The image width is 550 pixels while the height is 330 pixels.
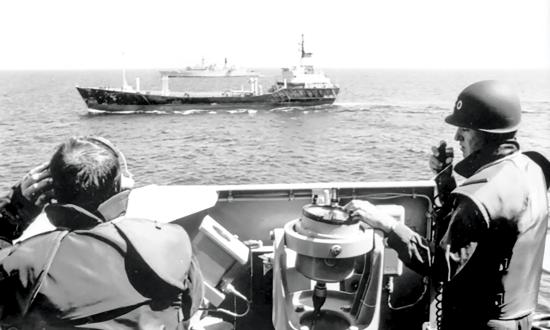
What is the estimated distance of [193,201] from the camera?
3275mm

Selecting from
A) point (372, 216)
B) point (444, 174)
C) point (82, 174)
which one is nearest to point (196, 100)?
point (444, 174)

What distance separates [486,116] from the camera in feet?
7.81

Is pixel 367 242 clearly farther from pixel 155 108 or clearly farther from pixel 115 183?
pixel 155 108

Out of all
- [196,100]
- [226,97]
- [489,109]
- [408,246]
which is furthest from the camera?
[226,97]

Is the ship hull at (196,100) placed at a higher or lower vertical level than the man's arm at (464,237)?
lower

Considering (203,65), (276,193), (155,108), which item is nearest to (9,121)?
(155,108)

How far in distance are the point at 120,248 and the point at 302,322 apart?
162 cm

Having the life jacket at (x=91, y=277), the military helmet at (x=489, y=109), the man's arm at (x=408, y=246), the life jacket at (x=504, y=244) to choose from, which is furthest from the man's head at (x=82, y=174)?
the military helmet at (x=489, y=109)

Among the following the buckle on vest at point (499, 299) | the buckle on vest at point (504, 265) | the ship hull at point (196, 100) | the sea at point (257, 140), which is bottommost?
the sea at point (257, 140)

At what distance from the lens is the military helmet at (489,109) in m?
2.37

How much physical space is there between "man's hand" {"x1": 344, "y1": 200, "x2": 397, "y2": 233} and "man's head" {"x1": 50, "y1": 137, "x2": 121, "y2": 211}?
1.23 metres

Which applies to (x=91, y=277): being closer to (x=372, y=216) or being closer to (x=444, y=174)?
(x=372, y=216)

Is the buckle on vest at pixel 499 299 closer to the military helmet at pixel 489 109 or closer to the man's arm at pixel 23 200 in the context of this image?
the military helmet at pixel 489 109

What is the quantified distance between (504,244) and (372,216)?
0.55 meters
